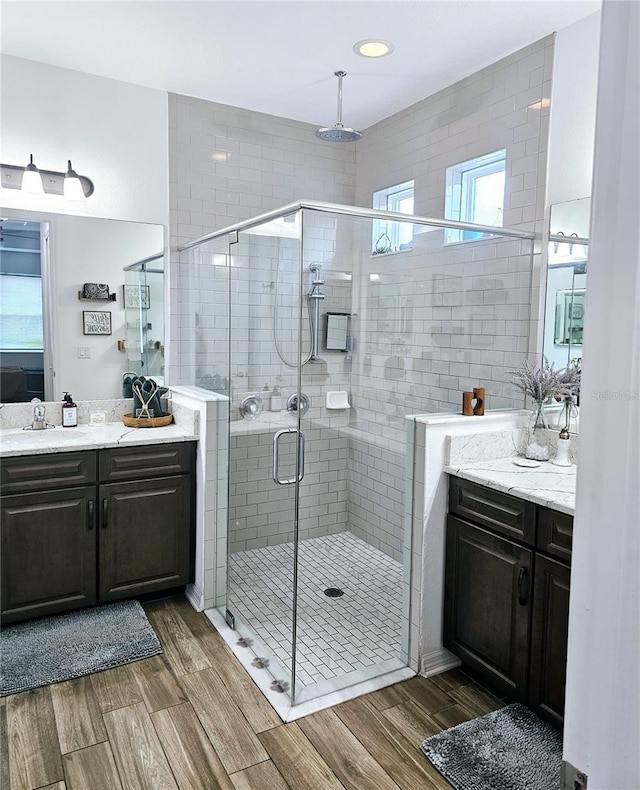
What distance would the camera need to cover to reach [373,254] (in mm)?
2771

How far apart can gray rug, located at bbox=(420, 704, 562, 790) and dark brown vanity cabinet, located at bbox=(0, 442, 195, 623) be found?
1.67 m

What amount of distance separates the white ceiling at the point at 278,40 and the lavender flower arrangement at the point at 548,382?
1600 mm

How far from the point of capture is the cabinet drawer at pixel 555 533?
6.79ft

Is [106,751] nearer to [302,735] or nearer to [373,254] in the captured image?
[302,735]

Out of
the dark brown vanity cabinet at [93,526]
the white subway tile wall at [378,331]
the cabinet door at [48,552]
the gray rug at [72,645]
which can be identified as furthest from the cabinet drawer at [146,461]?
the gray rug at [72,645]

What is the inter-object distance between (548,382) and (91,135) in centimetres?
283

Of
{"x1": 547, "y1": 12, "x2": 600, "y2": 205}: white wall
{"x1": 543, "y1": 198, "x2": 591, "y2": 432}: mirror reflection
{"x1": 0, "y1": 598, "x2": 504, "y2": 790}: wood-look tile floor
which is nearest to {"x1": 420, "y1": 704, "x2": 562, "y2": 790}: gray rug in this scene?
{"x1": 0, "y1": 598, "x2": 504, "y2": 790}: wood-look tile floor

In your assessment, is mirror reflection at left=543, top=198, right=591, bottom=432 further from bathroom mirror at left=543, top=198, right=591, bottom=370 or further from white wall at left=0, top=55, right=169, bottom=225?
white wall at left=0, top=55, right=169, bottom=225

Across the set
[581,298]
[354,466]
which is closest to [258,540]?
[354,466]

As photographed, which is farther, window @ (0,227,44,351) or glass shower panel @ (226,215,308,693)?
window @ (0,227,44,351)

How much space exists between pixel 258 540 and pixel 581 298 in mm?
1963

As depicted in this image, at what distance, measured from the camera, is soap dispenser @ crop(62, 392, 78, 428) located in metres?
3.31

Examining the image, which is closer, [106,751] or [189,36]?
[106,751]

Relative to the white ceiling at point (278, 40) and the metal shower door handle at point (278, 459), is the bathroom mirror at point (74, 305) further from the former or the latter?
the metal shower door handle at point (278, 459)
